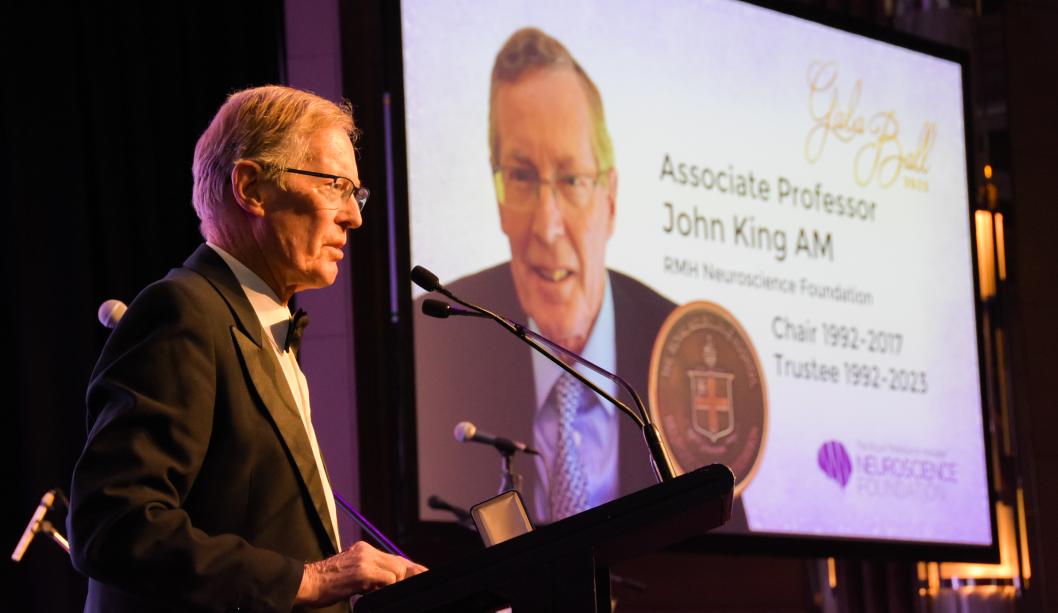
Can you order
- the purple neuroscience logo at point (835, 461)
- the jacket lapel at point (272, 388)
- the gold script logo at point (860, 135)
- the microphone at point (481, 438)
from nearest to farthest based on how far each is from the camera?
the jacket lapel at point (272, 388) < the microphone at point (481, 438) < the purple neuroscience logo at point (835, 461) < the gold script logo at point (860, 135)

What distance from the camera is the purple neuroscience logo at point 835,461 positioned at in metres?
4.53

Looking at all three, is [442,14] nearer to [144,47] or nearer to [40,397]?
[144,47]

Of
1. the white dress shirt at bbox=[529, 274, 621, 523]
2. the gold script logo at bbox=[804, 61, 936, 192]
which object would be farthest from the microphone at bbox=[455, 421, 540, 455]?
the gold script logo at bbox=[804, 61, 936, 192]

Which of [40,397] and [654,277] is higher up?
[654,277]

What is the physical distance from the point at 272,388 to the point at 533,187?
2305mm

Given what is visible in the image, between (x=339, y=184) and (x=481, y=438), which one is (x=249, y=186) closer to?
(x=339, y=184)

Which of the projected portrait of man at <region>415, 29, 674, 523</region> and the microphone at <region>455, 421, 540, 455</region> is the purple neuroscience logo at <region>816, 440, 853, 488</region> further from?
the microphone at <region>455, 421, 540, 455</region>

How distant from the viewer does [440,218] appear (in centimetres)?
378

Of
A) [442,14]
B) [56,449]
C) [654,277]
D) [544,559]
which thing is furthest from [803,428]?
[544,559]

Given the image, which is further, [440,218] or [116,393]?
[440,218]

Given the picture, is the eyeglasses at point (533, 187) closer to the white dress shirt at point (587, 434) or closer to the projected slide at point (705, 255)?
the projected slide at point (705, 255)

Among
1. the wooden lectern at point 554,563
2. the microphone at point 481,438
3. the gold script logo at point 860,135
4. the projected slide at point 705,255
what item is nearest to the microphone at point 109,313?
the microphone at point 481,438

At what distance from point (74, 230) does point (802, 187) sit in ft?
7.86

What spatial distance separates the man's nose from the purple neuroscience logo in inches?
48.5
